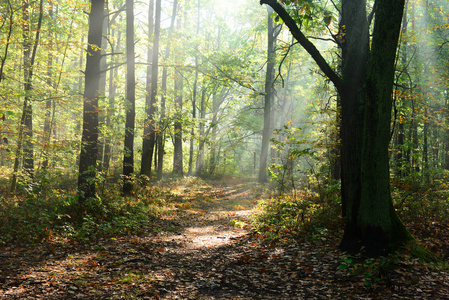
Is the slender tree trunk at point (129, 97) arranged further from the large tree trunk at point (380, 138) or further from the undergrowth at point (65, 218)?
the large tree trunk at point (380, 138)

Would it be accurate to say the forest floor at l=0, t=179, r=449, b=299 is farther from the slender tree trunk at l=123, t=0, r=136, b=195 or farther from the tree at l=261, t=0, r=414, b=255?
the slender tree trunk at l=123, t=0, r=136, b=195

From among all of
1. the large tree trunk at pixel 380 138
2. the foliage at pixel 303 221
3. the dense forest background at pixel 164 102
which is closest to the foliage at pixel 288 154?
the dense forest background at pixel 164 102

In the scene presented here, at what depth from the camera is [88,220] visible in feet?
21.8

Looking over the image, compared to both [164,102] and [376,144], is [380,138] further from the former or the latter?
[164,102]

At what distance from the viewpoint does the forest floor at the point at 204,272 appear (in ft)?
12.4

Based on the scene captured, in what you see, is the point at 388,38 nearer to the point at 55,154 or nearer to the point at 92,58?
the point at 92,58

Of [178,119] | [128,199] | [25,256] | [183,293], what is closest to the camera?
[183,293]

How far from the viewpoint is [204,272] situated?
4.85 m

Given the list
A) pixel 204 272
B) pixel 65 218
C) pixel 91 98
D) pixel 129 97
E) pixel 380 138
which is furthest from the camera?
pixel 129 97

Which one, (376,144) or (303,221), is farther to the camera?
(303,221)

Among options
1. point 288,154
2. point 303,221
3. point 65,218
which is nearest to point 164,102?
point 288,154

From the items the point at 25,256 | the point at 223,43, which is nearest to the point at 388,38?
the point at 25,256

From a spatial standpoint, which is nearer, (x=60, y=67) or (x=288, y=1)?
(x=288, y=1)

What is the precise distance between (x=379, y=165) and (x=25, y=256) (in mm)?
6393
